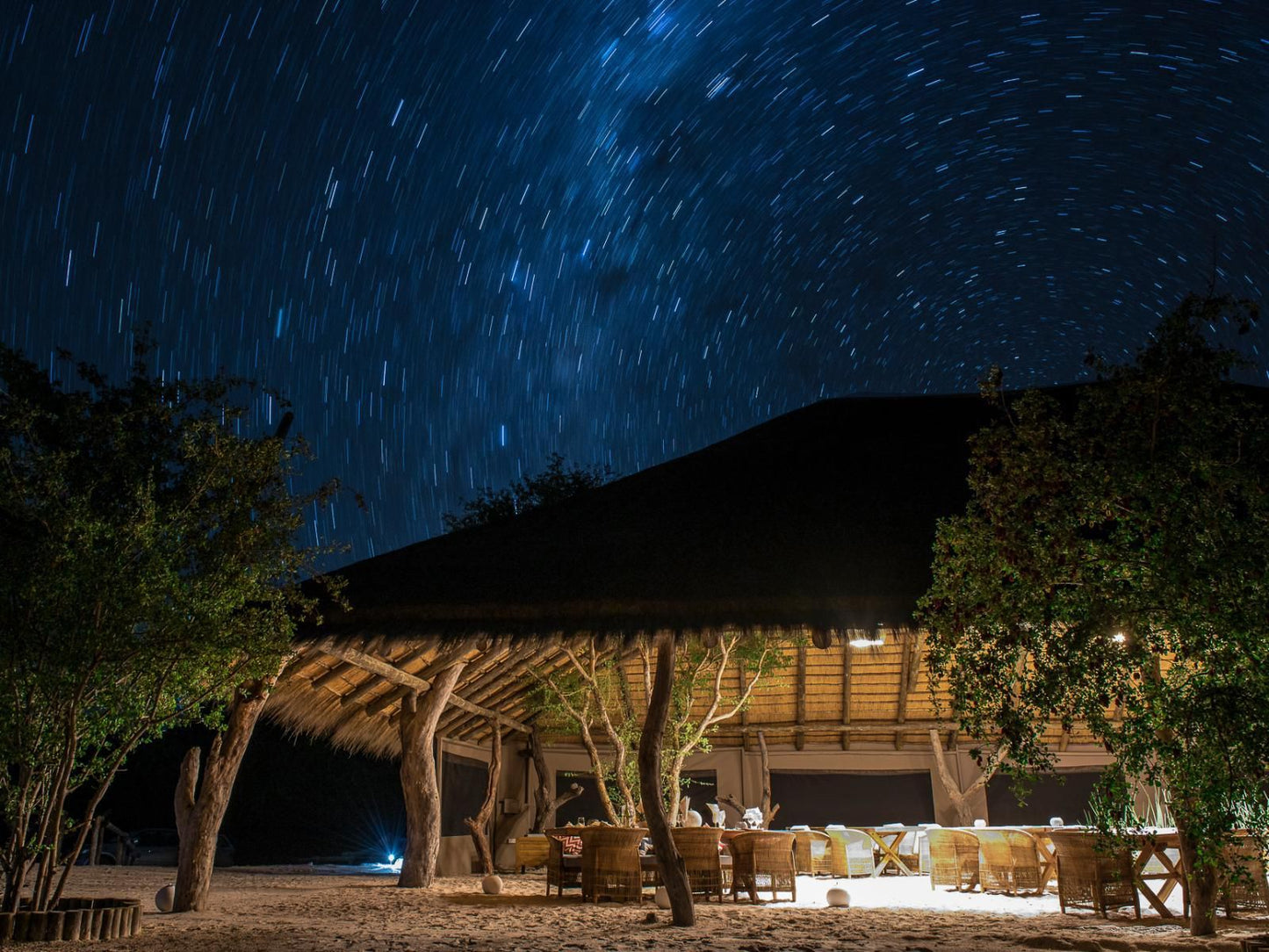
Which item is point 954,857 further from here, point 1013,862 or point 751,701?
point 751,701

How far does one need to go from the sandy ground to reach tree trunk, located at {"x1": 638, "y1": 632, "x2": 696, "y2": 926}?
0.19 metres

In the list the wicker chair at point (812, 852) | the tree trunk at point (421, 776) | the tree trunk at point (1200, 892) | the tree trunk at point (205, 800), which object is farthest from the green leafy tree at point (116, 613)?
the wicker chair at point (812, 852)

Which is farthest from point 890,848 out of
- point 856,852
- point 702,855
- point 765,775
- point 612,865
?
point 612,865

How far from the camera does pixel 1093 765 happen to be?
540 inches

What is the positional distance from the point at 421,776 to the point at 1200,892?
668 cm

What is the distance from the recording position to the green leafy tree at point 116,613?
16.7 feet

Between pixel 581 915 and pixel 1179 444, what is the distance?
5.13 meters

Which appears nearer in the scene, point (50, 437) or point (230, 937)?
point (230, 937)

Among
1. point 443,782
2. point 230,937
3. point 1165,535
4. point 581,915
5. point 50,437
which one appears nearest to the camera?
point 1165,535

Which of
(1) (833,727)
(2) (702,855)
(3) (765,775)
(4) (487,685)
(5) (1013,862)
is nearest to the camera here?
(2) (702,855)

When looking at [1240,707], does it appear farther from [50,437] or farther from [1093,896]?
[50,437]

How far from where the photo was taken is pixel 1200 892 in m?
5.03

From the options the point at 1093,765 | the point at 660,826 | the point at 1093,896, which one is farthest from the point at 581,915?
the point at 1093,765

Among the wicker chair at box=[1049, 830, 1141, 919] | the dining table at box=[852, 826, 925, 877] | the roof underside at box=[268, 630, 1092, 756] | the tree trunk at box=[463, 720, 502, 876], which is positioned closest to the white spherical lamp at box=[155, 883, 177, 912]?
the roof underside at box=[268, 630, 1092, 756]
